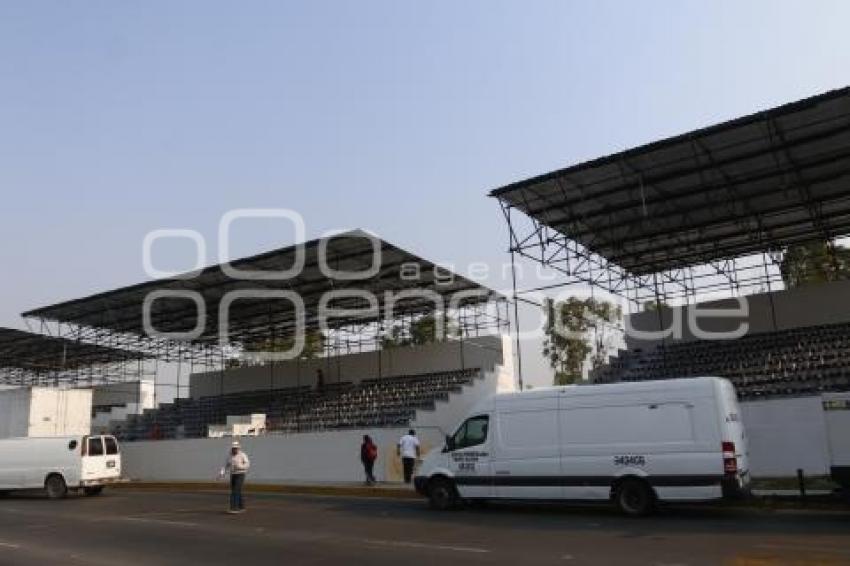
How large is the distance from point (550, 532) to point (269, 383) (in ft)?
107

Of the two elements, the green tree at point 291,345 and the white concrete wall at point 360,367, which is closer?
the white concrete wall at point 360,367

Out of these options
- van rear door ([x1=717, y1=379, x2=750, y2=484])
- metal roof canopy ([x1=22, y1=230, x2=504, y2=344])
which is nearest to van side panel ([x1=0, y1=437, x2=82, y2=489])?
metal roof canopy ([x1=22, y1=230, x2=504, y2=344])

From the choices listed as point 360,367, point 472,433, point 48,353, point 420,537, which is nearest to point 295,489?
point 472,433

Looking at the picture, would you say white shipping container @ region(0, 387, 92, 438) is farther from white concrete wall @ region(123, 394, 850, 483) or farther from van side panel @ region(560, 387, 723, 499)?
van side panel @ region(560, 387, 723, 499)

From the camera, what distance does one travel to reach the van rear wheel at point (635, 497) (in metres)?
14.7

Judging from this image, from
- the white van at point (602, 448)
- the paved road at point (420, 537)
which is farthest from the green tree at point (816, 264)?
the paved road at point (420, 537)

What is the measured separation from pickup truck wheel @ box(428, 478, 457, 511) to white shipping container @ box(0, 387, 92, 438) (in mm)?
26579

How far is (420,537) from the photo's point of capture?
501 inches

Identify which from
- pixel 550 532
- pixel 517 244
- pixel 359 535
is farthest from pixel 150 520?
pixel 517 244

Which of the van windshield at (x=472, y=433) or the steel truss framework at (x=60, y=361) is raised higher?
the steel truss framework at (x=60, y=361)

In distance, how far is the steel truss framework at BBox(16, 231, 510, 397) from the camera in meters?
30.1

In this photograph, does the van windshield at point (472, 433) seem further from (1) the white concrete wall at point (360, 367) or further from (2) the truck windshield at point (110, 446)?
(1) the white concrete wall at point (360, 367)

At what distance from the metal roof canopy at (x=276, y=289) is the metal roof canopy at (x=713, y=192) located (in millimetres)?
5985

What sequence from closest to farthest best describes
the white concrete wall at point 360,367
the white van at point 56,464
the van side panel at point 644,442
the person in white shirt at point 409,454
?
the van side panel at point 644,442 < the person in white shirt at point 409,454 < the white van at point 56,464 < the white concrete wall at point 360,367
